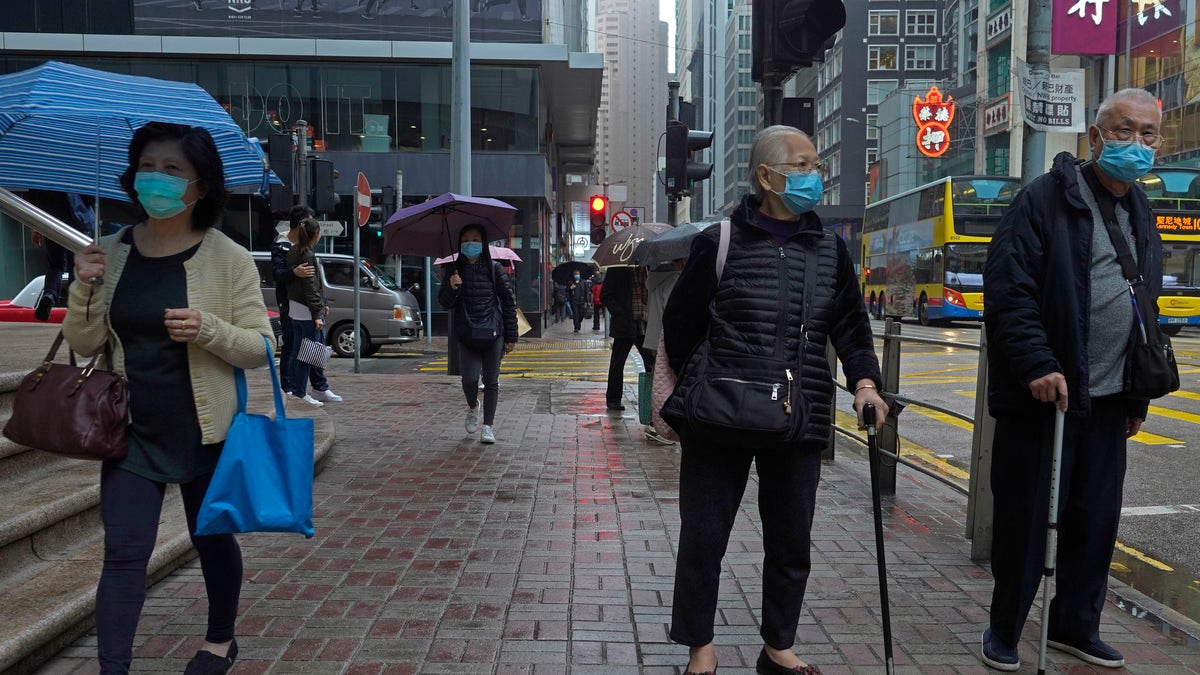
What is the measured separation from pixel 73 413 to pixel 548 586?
2.13 meters

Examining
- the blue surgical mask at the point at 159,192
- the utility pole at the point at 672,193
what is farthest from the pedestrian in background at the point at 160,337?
the utility pole at the point at 672,193

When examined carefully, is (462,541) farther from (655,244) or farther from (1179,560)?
(1179,560)

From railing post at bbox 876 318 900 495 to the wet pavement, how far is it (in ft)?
0.60

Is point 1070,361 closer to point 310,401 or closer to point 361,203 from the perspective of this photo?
point 310,401

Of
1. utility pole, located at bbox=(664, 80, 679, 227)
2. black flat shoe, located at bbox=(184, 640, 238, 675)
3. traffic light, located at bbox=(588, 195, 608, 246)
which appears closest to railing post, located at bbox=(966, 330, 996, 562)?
black flat shoe, located at bbox=(184, 640, 238, 675)

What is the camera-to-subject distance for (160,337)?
2.81 meters

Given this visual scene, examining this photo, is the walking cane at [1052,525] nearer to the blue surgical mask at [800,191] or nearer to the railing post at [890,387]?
the blue surgical mask at [800,191]

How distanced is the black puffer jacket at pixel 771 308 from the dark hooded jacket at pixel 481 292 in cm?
476

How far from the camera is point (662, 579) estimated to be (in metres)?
4.29

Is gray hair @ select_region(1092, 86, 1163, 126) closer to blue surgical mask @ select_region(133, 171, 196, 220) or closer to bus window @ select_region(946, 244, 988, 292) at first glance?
blue surgical mask @ select_region(133, 171, 196, 220)

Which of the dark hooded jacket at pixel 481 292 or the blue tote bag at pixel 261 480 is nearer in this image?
the blue tote bag at pixel 261 480

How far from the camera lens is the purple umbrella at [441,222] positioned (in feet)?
28.6

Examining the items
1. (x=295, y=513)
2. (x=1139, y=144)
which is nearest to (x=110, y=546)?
(x=295, y=513)

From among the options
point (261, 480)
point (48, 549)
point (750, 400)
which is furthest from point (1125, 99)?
point (48, 549)
